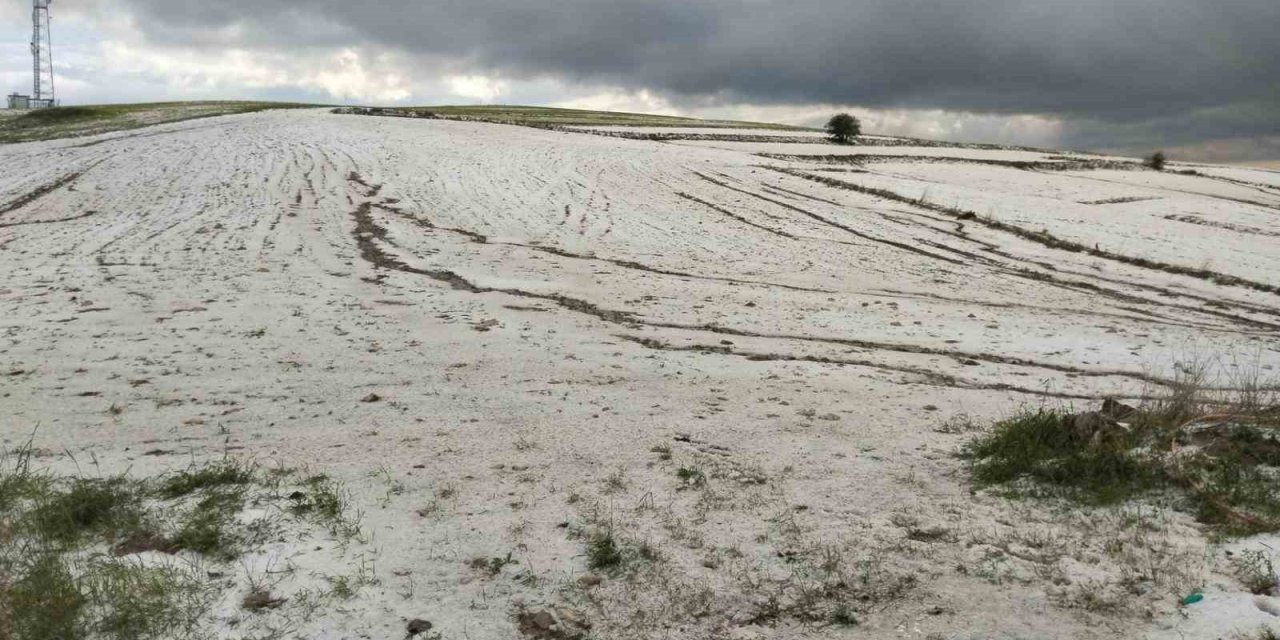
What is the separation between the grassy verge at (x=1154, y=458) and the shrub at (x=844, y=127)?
38.5m

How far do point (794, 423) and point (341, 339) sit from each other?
16.9ft

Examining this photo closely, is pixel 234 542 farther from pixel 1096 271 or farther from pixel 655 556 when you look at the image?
pixel 1096 271

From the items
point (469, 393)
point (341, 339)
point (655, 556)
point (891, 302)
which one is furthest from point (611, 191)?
point (655, 556)

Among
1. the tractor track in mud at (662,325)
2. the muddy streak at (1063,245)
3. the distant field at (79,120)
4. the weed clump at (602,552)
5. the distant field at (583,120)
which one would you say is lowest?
the weed clump at (602,552)

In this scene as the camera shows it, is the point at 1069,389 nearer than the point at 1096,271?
Yes

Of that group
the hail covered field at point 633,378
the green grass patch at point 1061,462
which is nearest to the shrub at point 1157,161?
the hail covered field at point 633,378

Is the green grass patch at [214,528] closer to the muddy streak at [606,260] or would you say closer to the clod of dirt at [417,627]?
the clod of dirt at [417,627]

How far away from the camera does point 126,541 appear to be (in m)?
4.79

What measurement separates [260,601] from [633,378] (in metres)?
4.25

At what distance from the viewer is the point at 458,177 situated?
22.8m

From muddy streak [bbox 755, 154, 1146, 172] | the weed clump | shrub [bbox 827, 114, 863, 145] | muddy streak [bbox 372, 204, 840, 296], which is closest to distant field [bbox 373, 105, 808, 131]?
shrub [bbox 827, 114, 863, 145]

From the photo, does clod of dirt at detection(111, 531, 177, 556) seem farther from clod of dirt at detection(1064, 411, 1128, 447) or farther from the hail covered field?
clod of dirt at detection(1064, 411, 1128, 447)

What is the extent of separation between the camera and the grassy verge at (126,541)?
4.02 metres

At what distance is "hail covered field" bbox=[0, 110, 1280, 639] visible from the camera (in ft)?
14.0
